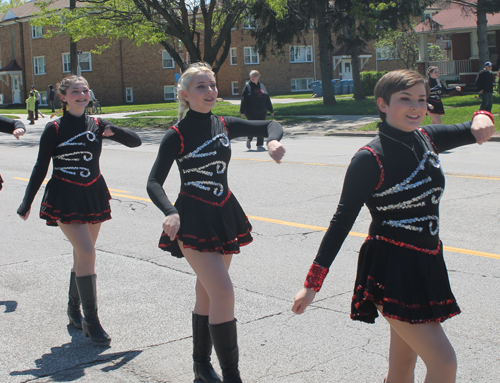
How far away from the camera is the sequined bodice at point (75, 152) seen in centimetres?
467

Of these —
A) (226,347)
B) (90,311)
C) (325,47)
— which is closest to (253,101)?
(90,311)

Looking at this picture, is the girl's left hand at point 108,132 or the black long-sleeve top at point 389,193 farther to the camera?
the girl's left hand at point 108,132

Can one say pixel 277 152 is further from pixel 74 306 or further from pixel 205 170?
Answer: pixel 74 306

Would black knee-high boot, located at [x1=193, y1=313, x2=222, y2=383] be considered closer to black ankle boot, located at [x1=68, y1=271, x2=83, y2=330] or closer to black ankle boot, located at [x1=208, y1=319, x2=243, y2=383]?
black ankle boot, located at [x1=208, y1=319, x2=243, y2=383]

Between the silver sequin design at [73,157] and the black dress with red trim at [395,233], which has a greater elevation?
the silver sequin design at [73,157]

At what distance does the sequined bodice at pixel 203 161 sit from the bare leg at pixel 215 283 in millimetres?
332

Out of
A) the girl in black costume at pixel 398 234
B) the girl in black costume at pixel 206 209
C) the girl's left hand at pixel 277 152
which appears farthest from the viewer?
the girl in black costume at pixel 206 209

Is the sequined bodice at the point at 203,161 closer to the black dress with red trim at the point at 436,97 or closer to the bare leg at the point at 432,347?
the bare leg at the point at 432,347

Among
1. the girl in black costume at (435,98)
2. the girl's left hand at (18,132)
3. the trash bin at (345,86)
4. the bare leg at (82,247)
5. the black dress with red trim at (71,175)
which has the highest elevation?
the trash bin at (345,86)

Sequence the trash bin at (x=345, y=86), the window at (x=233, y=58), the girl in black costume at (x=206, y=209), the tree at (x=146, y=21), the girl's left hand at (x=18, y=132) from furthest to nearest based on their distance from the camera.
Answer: the window at (x=233, y=58) → the trash bin at (x=345, y=86) → the tree at (x=146, y=21) → the girl's left hand at (x=18, y=132) → the girl in black costume at (x=206, y=209)

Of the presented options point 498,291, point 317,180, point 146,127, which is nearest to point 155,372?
point 498,291

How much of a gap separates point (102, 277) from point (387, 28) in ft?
92.3

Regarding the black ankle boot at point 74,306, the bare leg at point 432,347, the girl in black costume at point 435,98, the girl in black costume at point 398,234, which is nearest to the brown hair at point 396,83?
the girl in black costume at point 398,234

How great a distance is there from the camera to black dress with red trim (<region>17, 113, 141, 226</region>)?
4.59m
